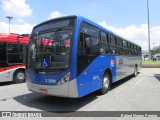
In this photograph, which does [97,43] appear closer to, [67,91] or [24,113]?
[67,91]

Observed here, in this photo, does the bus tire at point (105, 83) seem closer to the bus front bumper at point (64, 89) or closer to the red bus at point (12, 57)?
the bus front bumper at point (64, 89)

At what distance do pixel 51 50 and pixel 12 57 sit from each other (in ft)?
19.7

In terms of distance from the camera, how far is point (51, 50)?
636 centimetres

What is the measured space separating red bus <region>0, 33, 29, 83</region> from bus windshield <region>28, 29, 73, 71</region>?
405 cm

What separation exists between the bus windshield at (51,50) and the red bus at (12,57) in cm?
405

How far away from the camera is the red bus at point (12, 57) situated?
11.0m

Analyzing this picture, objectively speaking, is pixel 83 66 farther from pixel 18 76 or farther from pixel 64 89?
pixel 18 76

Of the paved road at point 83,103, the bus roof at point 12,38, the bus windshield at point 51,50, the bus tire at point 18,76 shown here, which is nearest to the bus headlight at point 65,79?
the bus windshield at point 51,50

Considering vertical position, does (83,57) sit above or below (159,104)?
above

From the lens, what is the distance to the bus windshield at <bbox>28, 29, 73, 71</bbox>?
6059 mm

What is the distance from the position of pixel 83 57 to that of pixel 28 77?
7.40 feet

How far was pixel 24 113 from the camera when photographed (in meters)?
5.81

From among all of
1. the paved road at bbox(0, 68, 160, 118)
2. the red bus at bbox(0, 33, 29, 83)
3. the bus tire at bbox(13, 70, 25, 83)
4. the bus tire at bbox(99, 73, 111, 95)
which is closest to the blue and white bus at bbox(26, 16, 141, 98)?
the bus tire at bbox(99, 73, 111, 95)

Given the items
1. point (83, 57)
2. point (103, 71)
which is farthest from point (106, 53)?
point (83, 57)
